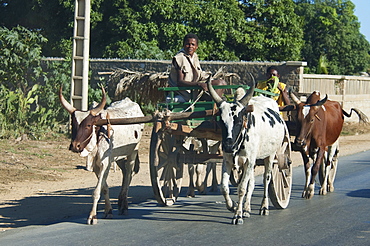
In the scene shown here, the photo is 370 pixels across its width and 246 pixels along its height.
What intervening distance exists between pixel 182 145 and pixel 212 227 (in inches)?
77.0

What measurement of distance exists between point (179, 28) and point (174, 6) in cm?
106

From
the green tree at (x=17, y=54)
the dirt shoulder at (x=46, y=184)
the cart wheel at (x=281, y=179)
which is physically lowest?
the dirt shoulder at (x=46, y=184)

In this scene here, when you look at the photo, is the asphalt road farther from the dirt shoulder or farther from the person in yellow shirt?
the person in yellow shirt

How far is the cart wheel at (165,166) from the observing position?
355 inches

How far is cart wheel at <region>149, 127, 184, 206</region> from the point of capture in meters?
9.01

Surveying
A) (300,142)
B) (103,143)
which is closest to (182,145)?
(103,143)

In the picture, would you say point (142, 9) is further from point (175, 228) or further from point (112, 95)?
point (175, 228)

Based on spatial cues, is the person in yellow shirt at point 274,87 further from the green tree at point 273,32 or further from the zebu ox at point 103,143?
the green tree at point 273,32

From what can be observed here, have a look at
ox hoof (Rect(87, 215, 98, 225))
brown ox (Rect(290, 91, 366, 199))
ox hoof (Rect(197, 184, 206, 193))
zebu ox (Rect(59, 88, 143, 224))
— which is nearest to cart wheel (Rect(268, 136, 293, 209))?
brown ox (Rect(290, 91, 366, 199))

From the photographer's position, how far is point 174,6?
26.4 meters

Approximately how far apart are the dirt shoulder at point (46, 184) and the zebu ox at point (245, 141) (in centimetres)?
188

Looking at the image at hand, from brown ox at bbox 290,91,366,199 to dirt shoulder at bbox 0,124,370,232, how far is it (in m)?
Answer: 2.72

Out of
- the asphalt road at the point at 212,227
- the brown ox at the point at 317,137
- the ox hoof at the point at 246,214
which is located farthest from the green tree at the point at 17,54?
the ox hoof at the point at 246,214

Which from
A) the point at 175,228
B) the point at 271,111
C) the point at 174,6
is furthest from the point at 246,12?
the point at 175,228
